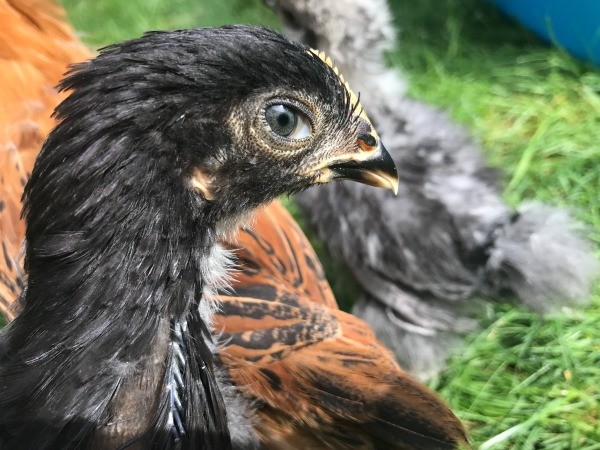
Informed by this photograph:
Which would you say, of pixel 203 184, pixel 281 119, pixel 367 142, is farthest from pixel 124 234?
pixel 367 142

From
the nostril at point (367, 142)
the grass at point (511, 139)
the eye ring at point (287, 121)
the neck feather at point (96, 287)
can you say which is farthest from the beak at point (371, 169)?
the grass at point (511, 139)

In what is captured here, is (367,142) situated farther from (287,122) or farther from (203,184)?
(203,184)

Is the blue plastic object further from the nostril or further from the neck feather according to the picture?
the neck feather

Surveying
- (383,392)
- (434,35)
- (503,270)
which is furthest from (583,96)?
(383,392)

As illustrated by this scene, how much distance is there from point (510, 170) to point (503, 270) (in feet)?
3.56

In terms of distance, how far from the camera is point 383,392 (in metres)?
1.64

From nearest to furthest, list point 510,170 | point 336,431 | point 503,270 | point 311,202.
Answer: point 336,431 → point 503,270 → point 311,202 → point 510,170

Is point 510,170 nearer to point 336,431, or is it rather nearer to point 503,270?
point 503,270

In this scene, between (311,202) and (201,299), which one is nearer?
(201,299)

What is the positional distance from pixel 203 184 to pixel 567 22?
3230 millimetres

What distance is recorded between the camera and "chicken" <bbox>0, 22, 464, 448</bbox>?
122cm

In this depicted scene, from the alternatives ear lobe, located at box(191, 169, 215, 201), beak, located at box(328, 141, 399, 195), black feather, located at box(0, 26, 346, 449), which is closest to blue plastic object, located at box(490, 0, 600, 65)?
beak, located at box(328, 141, 399, 195)

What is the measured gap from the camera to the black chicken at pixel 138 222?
48.0 inches

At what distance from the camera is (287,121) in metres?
1.38
